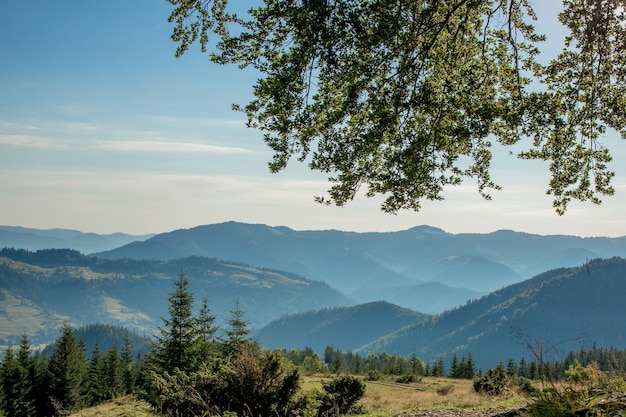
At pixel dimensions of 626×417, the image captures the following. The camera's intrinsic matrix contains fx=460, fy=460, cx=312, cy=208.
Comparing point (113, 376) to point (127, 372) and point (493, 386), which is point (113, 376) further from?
point (493, 386)

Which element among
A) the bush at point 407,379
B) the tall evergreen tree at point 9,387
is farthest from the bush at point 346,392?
the tall evergreen tree at point 9,387

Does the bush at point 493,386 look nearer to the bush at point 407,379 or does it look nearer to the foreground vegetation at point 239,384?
the foreground vegetation at point 239,384

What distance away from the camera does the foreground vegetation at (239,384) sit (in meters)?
6.31

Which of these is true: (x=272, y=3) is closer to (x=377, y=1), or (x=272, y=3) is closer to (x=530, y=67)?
(x=377, y=1)

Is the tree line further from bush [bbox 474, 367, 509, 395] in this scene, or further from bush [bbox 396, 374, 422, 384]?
bush [bbox 396, 374, 422, 384]

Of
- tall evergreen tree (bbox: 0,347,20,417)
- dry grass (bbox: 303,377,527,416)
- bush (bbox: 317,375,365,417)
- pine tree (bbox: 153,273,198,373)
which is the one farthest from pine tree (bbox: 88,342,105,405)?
bush (bbox: 317,375,365,417)

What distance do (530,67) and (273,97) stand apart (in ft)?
16.3

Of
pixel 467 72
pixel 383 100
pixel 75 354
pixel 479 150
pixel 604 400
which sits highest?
pixel 467 72

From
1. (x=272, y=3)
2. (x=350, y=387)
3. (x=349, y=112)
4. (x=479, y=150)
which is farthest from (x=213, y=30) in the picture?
(x=350, y=387)

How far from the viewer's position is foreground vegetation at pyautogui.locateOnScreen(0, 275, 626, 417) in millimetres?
6309

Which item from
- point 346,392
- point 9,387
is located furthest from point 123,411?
point 9,387

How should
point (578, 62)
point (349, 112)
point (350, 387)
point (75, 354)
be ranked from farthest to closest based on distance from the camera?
1. point (75, 354)
2. point (350, 387)
3. point (578, 62)
4. point (349, 112)

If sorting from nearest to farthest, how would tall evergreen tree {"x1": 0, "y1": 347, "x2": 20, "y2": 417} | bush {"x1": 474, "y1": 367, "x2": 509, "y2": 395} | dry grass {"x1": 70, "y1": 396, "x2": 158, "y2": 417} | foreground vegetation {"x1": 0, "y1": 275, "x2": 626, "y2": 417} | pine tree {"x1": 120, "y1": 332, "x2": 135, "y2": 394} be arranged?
foreground vegetation {"x1": 0, "y1": 275, "x2": 626, "y2": 417} → bush {"x1": 474, "y1": 367, "x2": 509, "y2": 395} → dry grass {"x1": 70, "y1": 396, "x2": 158, "y2": 417} → tall evergreen tree {"x1": 0, "y1": 347, "x2": 20, "y2": 417} → pine tree {"x1": 120, "y1": 332, "x2": 135, "y2": 394}

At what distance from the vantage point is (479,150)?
9.02 meters
